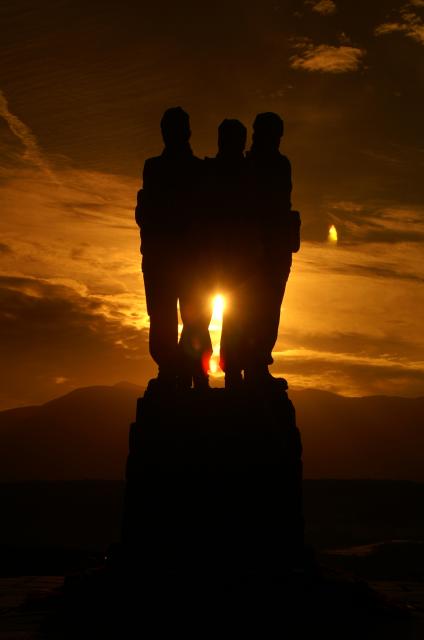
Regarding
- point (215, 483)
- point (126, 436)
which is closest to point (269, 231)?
point (215, 483)

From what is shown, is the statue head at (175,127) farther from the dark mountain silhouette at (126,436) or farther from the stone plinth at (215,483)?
the dark mountain silhouette at (126,436)

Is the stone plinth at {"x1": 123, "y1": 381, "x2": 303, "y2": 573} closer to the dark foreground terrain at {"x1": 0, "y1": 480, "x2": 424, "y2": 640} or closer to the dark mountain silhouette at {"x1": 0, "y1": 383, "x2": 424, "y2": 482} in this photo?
the dark foreground terrain at {"x1": 0, "y1": 480, "x2": 424, "y2": 640}

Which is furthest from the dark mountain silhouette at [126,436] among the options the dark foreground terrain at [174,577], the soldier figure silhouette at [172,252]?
the soldier figure silhouette at [172,252]

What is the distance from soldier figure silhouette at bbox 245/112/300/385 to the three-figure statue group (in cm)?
1

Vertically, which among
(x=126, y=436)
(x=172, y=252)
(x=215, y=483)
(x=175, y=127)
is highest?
(x=126, y=436)

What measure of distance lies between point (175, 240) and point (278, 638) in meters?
4.78

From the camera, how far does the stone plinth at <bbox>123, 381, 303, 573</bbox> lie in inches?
393

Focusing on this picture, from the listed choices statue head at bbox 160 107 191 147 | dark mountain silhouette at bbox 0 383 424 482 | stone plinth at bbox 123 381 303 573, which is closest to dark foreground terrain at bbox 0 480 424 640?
stone plinth at bbox 123 381 303 573

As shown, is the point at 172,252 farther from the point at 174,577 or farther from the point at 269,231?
the point at 174,577

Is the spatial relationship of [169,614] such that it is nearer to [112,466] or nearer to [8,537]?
[8,537]

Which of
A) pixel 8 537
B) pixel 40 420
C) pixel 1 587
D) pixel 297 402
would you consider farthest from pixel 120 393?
pixel 1 587

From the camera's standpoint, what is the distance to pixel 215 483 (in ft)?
33.4

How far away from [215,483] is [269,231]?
3009 mm

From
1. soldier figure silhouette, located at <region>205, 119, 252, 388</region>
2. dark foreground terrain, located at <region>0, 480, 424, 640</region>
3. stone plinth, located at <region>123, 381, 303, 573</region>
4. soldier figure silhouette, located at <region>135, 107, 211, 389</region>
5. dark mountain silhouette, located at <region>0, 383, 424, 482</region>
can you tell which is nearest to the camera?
stone plinth, located at <region>123, 381, 303, 573</region>
